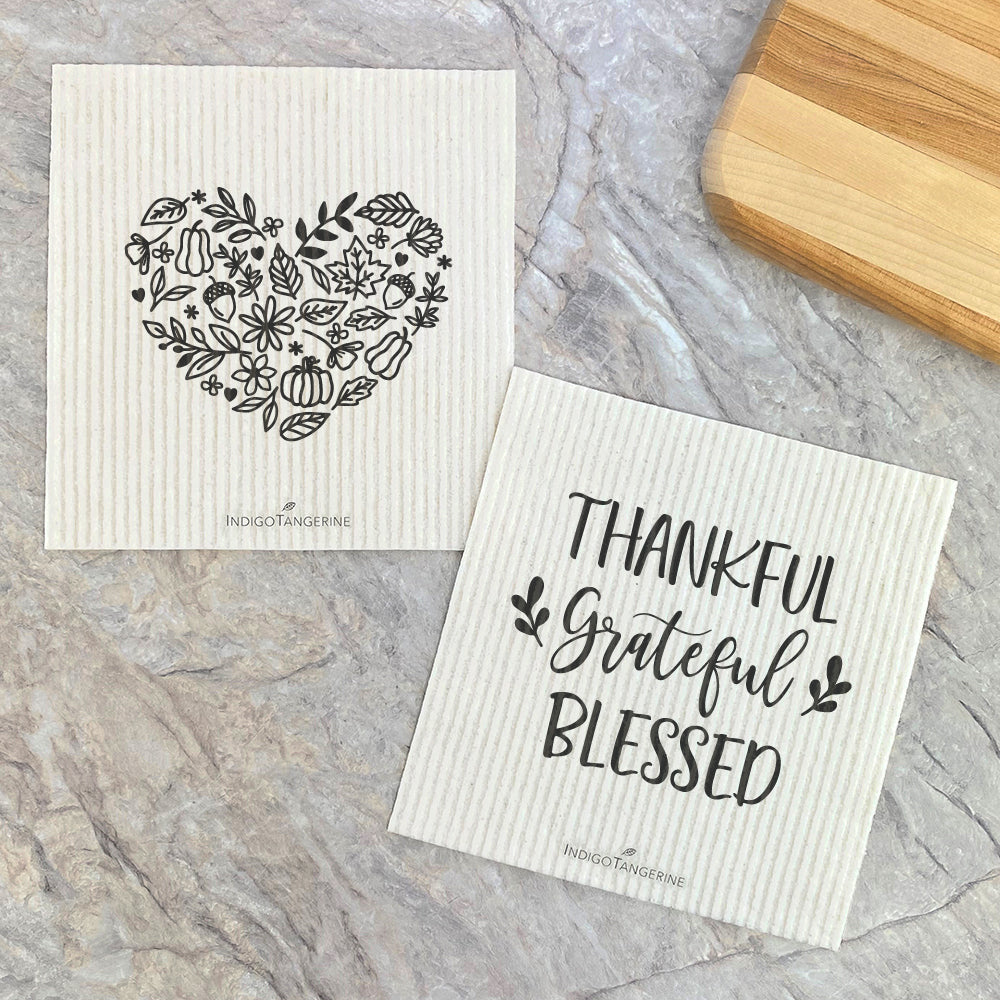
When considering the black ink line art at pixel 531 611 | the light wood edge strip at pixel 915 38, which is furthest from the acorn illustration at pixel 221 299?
the light wood edge strip at pixel 915 38

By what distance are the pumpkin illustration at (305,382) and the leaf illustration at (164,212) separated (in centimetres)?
11

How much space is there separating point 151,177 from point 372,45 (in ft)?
0.49

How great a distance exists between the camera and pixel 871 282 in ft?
1.57

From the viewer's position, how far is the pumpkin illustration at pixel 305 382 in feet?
1.62

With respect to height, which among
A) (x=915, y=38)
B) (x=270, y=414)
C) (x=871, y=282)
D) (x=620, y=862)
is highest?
(x=915, y=38)

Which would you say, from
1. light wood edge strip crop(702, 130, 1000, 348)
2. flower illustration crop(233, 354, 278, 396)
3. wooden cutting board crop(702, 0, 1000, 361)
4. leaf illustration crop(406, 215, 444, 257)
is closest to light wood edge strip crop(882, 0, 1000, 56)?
wooden cutting board crop(702, 0, 1000, 361)

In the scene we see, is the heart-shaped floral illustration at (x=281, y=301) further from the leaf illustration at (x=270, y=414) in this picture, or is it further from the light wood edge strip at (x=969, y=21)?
the light wood edge strip at (x=969, y=21)

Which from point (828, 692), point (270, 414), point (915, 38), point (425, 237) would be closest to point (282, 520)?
point (270, 414)

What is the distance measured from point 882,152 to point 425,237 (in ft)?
0.84

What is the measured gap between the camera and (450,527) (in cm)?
50

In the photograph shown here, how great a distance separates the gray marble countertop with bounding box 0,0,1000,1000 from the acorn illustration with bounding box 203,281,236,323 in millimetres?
99

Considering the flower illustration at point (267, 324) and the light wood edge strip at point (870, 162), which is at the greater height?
the light wood edge strip at point (870, 162)

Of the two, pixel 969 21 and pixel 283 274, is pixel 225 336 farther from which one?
pixel 969 21

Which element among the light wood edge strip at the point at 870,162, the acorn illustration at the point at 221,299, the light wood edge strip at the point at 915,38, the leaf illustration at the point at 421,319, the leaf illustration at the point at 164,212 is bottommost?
the acorn illustration at the point at 221,299
